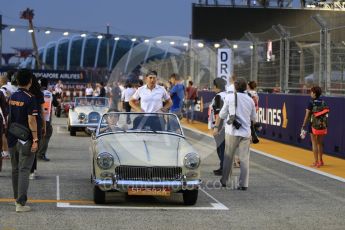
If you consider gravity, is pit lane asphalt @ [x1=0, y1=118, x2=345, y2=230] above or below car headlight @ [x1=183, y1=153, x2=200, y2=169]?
below

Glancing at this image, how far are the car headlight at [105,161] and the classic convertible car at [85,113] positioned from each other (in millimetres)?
12777

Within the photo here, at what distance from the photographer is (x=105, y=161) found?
32.0ft

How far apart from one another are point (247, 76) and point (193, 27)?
12709mm

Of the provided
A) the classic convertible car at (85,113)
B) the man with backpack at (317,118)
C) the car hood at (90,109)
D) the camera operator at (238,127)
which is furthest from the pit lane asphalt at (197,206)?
the car hood at (90,109)

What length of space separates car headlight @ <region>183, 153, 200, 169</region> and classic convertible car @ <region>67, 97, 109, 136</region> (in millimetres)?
12753

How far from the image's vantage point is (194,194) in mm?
9992

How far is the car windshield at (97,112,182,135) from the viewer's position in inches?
436

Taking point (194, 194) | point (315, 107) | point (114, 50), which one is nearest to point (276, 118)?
point (315, 107)

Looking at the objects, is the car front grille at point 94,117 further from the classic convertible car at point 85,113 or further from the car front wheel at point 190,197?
the car front wheel at point 190,197

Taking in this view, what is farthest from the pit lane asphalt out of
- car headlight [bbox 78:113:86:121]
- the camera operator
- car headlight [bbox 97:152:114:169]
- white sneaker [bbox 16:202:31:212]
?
car headlight [bbox 78:113:86:121]

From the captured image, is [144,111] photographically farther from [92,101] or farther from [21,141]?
[92,101]

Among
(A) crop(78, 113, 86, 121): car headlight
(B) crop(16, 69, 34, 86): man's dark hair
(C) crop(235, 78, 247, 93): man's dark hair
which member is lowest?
(A) crop(78, 113, 86, 121): car headlight

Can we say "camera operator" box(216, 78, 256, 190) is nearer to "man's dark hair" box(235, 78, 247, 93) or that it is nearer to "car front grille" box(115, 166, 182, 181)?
"man's dark hair" box(235, 78, 247, 93)

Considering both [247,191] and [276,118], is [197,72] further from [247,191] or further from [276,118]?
[247,191]
